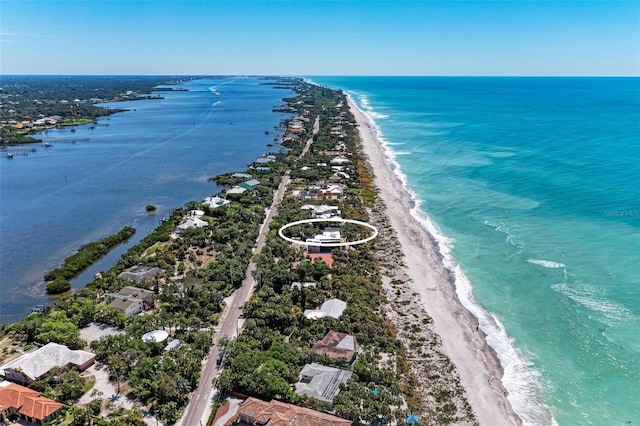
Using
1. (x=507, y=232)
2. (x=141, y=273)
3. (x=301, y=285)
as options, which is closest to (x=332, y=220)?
(x=301, y=285)

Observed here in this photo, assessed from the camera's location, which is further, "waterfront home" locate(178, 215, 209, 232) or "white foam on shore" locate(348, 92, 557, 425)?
"waterfront home" locate(178, 215, 209, 232)

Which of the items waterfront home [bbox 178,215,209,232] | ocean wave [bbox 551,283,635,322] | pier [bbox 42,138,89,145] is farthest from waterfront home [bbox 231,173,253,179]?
pier [bbox 42,138,89,145]

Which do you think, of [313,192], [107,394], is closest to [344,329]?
[107,394]

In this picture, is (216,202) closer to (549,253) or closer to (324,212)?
(324,212)

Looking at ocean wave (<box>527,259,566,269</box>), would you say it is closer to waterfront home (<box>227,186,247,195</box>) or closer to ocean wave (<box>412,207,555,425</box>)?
ocean wave (<box>412,207,555,425</box>)

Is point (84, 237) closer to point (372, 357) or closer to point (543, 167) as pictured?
point (372, 357)

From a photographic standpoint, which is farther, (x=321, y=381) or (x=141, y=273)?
(x=141, y=273)

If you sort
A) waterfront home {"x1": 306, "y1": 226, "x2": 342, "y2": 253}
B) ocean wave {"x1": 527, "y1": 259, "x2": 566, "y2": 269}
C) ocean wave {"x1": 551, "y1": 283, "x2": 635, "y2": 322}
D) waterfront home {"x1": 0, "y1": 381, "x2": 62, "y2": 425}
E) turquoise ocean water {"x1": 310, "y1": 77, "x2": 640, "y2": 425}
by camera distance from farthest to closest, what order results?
waterfront home {"x1": 306, "y1": 226, "x2": 342, "y2": 253}
ocean wave {"x1": 527, "y1": 259, "x2": 566, "y2": 269}
ocean wave {"x1": 551, "y1": 283, "x2": 635, "y2": 322}
turquoise ocean water {"x1": 310, "y1": 77, "x2": 640, "y2": 425}
waterfront home {"x1": 0, "y1": 381, "x2": 62, "y2": 425}
